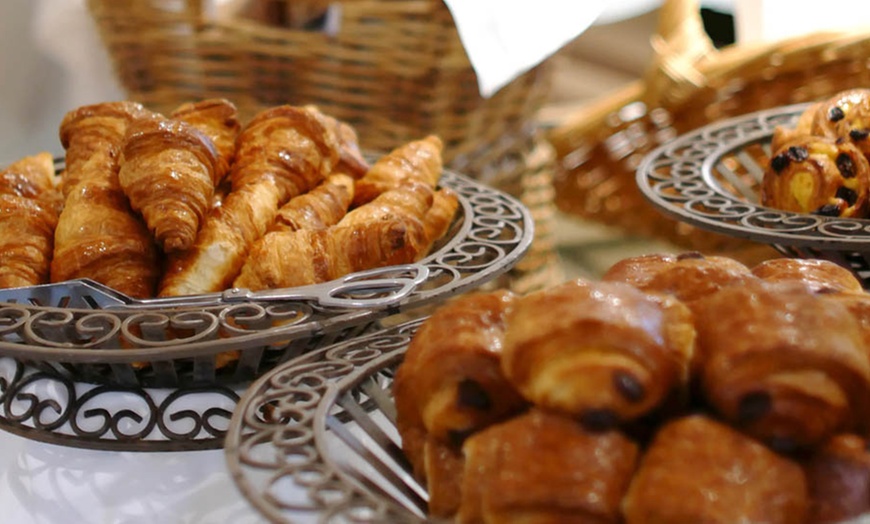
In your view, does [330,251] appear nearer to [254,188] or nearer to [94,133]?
[254,188]

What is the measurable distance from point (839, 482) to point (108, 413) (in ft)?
1.67

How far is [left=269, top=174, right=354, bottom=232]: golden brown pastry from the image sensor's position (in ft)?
2.72

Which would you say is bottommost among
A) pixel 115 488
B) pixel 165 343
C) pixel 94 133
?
pixel 115 488

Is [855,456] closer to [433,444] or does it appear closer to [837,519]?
[837,519]

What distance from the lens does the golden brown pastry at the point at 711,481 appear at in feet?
1.34

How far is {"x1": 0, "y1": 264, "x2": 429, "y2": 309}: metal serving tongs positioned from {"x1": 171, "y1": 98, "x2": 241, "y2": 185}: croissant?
266 mm

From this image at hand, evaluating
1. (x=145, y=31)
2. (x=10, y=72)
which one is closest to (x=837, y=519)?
(x=145, y=31)

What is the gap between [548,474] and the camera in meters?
0.43

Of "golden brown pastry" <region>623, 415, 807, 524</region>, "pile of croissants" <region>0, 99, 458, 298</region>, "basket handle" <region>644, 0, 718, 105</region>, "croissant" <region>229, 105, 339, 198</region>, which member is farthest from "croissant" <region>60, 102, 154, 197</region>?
"basket handle" <region>644, 0, 718, 105</region>

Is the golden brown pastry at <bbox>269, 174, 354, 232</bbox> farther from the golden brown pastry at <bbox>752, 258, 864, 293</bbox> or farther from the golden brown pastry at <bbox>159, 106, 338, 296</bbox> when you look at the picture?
the golden brown pastry at <bbox>752, 258, 864, 293</bbox>

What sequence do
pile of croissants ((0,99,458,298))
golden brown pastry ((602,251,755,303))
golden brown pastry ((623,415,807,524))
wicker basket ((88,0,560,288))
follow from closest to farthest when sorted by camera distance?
1. golden brown pastry ((623,415,807,524))
2. golden brown pastry ((602,251,755,303))
3. pile of croissants ((0,99,458,298))
4. wicker basket ((88,0,560,288))

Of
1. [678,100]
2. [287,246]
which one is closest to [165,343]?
[287,246]

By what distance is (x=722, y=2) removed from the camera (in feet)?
9.34

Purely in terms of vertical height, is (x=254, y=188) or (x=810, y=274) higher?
(x=254, y=188)
